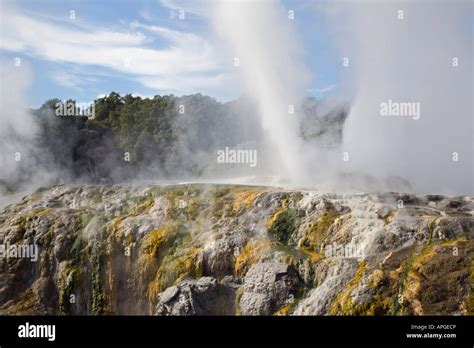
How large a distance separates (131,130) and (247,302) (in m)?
32.0

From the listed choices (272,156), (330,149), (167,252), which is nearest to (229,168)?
(272,156)

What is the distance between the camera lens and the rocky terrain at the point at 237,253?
23.0 metres

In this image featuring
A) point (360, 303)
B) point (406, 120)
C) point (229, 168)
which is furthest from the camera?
point (229, 168)

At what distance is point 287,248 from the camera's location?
26.4 m

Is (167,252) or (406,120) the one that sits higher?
(406,120)

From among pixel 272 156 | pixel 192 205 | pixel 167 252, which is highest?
pixel 272 156

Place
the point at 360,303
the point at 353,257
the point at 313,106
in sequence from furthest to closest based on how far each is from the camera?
the point at 313,106 → the point at 353,257 → the point at 360,303

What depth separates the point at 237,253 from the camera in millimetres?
26688

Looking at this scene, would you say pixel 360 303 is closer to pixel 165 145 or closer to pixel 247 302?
pixel 247 302

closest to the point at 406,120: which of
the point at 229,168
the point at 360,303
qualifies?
the point at 229,168

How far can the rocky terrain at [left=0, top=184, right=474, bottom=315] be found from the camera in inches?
906

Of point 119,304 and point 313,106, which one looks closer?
point 119,304

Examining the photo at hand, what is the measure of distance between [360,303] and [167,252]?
9.53 metres

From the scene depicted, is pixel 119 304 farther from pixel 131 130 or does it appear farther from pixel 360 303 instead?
pixel 131 130
